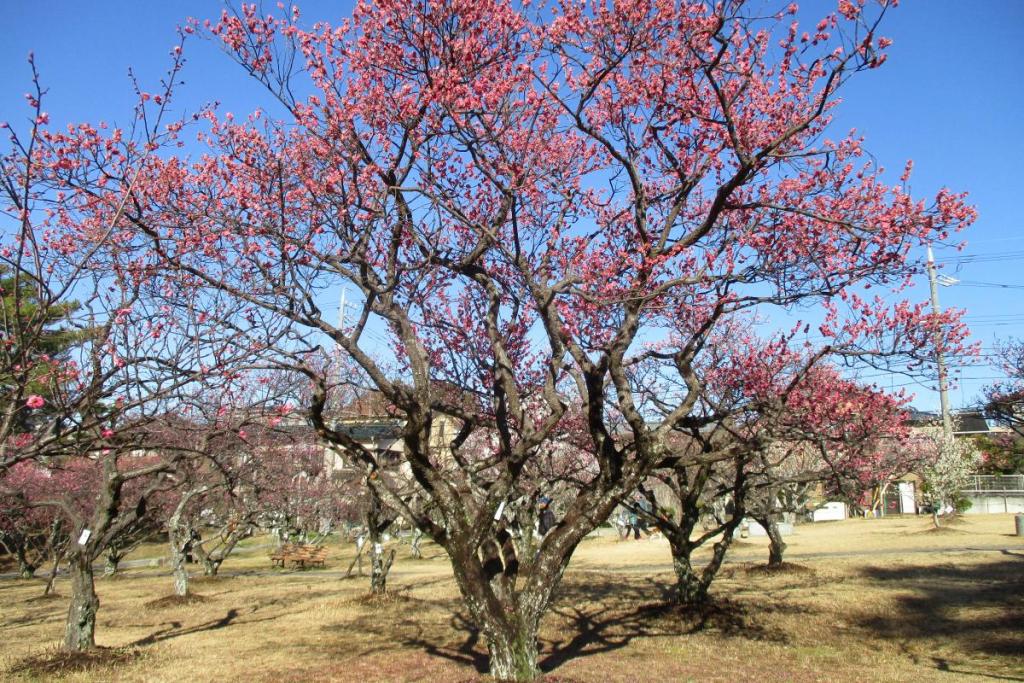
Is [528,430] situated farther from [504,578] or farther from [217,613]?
[217,613]

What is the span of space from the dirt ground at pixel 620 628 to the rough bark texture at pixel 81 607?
62 cm

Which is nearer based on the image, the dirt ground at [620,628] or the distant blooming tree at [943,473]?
the dirt ground at [620,628]

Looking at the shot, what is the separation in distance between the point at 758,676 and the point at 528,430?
14.2 ft

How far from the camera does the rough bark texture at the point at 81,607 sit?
11500mm

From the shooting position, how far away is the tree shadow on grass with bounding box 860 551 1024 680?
11.0 meters

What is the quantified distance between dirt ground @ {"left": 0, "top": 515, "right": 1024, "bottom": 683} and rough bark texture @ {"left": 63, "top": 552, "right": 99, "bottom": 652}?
0.62 metres

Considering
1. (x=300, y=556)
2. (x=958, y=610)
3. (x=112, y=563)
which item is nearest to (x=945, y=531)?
(x=958, y=610)

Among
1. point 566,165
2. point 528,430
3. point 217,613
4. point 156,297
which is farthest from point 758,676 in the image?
point 217,613

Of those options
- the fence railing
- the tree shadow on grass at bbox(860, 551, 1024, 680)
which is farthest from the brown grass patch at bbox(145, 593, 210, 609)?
the fence railing

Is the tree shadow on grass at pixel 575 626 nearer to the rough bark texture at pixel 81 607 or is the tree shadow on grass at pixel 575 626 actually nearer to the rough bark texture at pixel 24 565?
the rough bark texture at pixel 81 607

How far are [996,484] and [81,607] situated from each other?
48.7m

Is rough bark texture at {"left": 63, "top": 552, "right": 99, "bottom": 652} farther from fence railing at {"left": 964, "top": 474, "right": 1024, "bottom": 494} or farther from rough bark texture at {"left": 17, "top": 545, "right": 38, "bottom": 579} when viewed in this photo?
fence railing at {"left": 964, "top": 474, "right": 1024, "bottom": 494}

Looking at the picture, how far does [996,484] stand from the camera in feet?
146

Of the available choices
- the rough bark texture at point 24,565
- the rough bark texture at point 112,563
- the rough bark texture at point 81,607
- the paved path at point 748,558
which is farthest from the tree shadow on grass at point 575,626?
the rough bark texture at point 24,565
